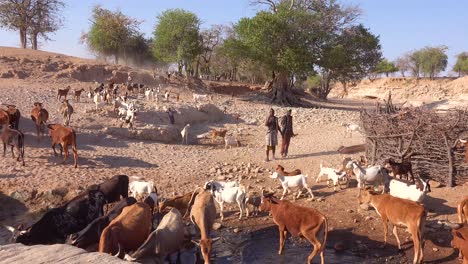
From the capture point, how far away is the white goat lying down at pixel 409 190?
1159 centimetres

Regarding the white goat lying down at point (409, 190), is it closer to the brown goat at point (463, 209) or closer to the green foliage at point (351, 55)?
the brown goat at point (463, 209)

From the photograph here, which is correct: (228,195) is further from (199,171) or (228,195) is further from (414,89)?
(414,89)

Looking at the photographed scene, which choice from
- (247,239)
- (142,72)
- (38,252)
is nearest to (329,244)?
(247,239)

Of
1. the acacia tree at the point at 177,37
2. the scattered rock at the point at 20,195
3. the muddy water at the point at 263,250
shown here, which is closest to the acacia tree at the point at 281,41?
the acacia tree at the point at 177,37

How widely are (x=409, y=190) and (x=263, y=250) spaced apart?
12.9ft

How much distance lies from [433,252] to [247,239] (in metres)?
3.90

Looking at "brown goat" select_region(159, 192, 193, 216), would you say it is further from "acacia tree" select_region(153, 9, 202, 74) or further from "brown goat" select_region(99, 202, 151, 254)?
"acacia tree" select_region(153, 9, 202, 74)

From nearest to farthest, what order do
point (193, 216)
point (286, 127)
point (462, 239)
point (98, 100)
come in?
point (462, 239)
point (193, 216)
point (286, 127)
point (98, 100)

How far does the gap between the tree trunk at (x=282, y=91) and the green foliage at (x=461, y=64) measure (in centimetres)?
4404

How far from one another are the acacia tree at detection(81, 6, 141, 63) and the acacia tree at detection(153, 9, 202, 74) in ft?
11.1

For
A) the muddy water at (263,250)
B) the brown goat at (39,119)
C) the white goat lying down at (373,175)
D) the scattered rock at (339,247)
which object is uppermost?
the brown goat at (39,119)

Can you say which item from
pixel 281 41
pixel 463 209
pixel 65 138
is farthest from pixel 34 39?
pixel 463 209

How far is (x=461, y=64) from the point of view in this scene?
74.3 m

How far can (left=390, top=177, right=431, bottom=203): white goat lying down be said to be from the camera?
11.6m
